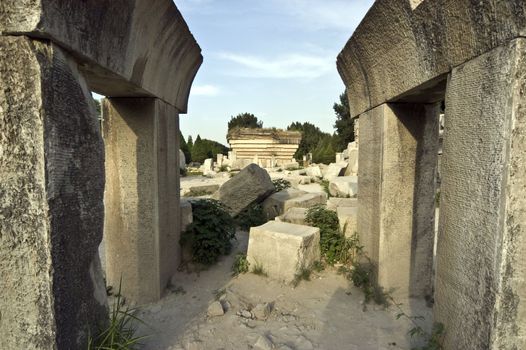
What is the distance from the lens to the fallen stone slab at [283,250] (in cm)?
416

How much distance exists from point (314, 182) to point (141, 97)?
35.6 feet

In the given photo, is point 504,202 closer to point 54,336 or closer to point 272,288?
point 54,336

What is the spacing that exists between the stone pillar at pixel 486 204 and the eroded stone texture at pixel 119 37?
246 centimetres

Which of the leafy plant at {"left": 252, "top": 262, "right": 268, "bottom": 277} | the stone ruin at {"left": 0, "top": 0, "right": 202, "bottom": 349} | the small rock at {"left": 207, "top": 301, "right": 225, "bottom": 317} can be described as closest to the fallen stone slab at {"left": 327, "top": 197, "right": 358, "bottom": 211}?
the leafy plant at {"left": 252, "top": 262, "right": 268, "bottom": 277}

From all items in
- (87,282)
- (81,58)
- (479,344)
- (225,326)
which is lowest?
(225,326)

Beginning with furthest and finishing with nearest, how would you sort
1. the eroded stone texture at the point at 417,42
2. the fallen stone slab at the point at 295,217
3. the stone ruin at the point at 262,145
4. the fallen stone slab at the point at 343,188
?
the stone ruin at the point at 262,145 < the fallen stone slab at the point at 343,188 < the fallen stone slab at the point at 295,217 < the eroded stone texture at the point at 417,42

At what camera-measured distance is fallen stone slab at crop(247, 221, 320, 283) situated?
13.6ft

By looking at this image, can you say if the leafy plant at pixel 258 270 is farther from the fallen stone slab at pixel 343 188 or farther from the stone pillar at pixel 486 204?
the fallen stone slab at pixel 343 188

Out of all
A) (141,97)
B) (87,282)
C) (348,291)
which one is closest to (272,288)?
(348,291)

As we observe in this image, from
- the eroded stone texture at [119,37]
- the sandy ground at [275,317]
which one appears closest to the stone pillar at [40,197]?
the eroded stone texture at [119,37]

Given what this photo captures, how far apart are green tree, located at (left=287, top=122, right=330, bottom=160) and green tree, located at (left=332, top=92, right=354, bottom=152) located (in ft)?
10.7

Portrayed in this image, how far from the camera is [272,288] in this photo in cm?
407

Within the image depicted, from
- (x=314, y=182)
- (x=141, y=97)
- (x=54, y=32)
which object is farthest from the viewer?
(x=314, y=182)

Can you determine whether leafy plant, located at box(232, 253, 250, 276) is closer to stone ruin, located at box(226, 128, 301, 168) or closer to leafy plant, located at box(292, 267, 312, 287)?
leafy plant, located at box(292, 267, 312, 287)
